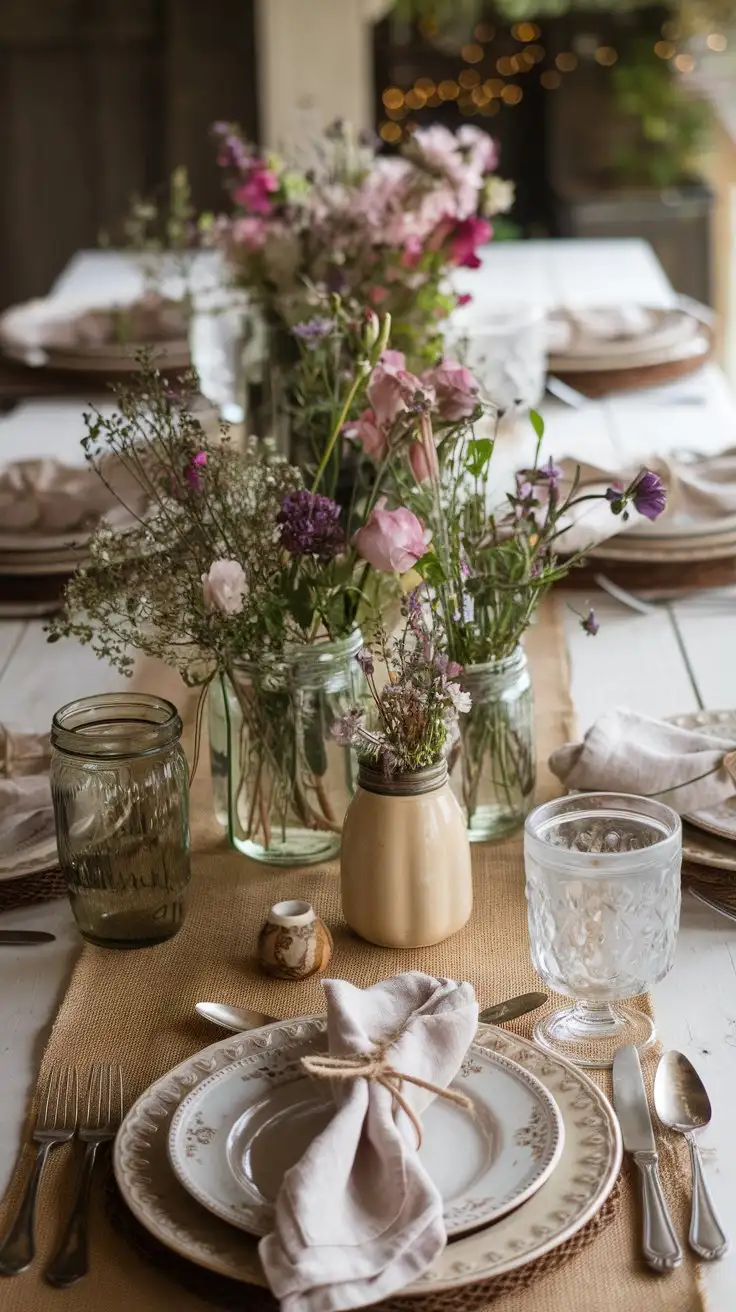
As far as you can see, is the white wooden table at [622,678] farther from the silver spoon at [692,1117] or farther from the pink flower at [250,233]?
the pink flower at [250,233]

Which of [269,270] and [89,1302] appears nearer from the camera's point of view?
[89,1302]

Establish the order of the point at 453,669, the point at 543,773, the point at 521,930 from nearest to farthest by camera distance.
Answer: the point at 453,669 → the point at 521,930 → the point at 543,773

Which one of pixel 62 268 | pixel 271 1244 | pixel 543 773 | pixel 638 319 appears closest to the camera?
pixel 271 1244

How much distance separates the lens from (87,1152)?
818 mm

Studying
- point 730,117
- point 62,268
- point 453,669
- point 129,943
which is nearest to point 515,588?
point 453,669

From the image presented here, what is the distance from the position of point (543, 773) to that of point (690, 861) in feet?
0.67

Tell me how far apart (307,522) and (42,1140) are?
403 millimetres

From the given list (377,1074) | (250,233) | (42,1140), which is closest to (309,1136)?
(377,1074)

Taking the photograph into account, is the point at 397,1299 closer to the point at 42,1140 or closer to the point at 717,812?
the point at 42,1140

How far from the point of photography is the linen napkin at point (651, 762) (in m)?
1.16

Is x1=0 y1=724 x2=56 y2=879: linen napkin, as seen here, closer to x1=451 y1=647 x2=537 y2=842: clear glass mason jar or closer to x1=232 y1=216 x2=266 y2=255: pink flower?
x1=451 y1=647 x2=537 y2=842: clear glass mason jar

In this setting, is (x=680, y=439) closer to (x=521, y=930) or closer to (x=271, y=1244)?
(x=521, y=930)

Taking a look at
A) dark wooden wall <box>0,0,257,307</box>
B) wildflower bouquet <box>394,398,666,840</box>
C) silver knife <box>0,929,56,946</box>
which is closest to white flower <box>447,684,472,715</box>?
wildflower bouquet <box>394,398,666,840</box>

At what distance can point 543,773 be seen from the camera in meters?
1.30
